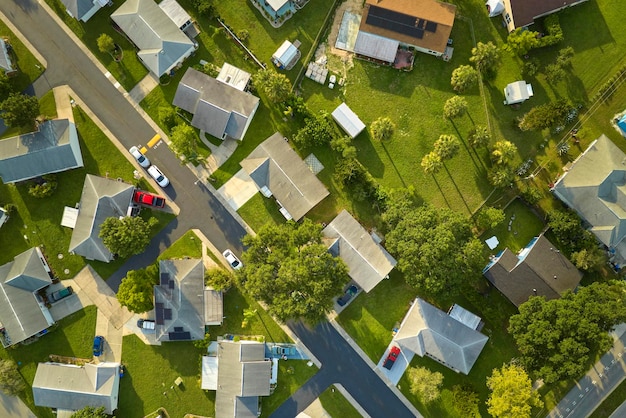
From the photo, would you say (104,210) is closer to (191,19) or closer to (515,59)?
(191,19)

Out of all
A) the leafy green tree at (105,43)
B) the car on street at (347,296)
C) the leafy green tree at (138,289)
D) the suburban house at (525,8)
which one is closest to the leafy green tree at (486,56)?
the suburban house at (525,8)

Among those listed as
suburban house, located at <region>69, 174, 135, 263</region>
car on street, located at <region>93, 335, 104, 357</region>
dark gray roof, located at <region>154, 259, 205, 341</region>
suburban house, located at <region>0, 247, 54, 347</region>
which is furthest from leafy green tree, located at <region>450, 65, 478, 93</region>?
suburban house, located at <region>0, 247, 54, 347</region>

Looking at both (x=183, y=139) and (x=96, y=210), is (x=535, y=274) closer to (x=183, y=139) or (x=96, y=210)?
(x=183, y=139)

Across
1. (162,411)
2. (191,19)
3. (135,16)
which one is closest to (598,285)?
(162,411)

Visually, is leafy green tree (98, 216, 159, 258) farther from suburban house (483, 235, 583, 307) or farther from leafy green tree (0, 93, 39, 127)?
suburban house (483, 235, 583, 307)

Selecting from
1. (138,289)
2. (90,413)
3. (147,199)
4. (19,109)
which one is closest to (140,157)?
(147,199)
